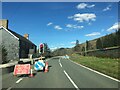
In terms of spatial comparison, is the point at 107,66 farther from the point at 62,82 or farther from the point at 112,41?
the point at 112,41

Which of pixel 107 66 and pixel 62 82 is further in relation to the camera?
pixel 107 66

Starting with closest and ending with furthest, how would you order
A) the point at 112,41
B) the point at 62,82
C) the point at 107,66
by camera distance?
the point at 62,82, the point at 107,66, the point at 112,41

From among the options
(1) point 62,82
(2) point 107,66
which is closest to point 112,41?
(2) point 107,66

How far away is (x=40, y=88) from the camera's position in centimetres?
1205

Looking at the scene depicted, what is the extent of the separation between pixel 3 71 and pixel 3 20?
51.9 meters

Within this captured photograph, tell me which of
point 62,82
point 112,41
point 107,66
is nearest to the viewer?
point 62,82

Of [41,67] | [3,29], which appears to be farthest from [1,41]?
[41,67]

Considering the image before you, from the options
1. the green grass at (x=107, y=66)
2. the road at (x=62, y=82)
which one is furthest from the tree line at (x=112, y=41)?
the road at (x=62, y=82)

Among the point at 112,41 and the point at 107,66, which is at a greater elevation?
the point at 112,41

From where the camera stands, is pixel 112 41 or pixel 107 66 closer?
pixel 107 66

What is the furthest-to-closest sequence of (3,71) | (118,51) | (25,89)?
(118,51)
(3,71)
(25,89)

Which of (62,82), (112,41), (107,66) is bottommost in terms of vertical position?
(62,82)

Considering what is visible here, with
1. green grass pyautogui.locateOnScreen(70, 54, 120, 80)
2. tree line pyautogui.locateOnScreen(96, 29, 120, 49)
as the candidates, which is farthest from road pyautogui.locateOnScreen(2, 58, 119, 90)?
tree line pyautogui.locateOnScreen(96, 29, 120, 49)

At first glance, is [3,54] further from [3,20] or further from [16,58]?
[3,20]
